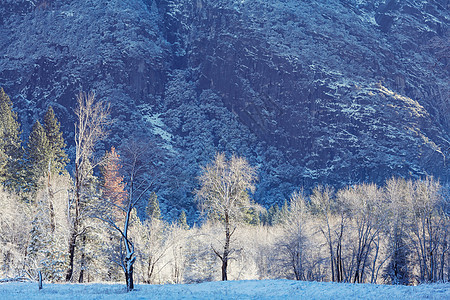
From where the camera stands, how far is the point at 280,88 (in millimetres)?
159875

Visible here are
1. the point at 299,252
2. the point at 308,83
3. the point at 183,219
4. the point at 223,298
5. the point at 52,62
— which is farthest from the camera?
the point at 52,62

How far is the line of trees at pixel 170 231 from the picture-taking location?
20766 mm

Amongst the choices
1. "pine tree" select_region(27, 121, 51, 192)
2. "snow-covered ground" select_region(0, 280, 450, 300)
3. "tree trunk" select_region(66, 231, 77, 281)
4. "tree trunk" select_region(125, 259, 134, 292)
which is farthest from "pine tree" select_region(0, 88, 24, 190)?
"tree trunk" select_region(125, 259, 134, 292)

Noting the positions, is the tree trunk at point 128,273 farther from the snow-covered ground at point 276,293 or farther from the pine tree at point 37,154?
the pine tree at point 37,154

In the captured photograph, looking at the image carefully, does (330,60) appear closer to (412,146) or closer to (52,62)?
(412,146)

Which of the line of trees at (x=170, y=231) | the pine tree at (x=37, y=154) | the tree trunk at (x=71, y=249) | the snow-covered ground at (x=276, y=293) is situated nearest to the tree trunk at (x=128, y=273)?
the line of trees at (x=170, y=231)

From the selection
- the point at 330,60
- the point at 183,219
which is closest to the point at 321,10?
the point at 330,60

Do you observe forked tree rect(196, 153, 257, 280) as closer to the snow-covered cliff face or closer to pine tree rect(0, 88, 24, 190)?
pine tree rect(0, 88, 24, 190)

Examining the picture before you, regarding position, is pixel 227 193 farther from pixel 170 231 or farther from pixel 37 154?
pixel 37 154

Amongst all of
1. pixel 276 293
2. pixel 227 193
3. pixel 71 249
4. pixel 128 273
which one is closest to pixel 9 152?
pixel 71 249

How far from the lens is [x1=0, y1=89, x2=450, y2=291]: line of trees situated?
2077cm

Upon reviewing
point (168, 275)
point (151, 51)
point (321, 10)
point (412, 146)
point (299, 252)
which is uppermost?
point (321, 10)

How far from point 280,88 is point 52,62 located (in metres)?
103

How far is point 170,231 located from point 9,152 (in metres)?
28.3
